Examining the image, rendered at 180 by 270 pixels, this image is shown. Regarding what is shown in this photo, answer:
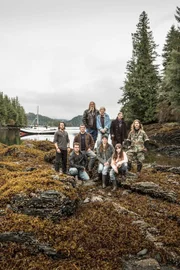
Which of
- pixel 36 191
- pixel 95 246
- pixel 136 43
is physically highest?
pixel 136 43

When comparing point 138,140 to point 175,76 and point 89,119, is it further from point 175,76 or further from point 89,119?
point 175,76

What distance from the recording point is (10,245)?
16.0 feet

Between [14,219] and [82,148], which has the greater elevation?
[82,148]

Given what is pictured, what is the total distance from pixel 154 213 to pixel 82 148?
477 cm

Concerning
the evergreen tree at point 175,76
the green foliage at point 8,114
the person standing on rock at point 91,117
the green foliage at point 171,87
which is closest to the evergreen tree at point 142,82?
the green foliage at point 171,87

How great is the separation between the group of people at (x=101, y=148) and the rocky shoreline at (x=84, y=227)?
1390mm

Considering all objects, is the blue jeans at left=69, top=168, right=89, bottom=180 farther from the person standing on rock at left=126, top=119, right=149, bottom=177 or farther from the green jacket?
the green jacket

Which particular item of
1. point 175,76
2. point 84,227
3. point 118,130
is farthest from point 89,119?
point 175,76

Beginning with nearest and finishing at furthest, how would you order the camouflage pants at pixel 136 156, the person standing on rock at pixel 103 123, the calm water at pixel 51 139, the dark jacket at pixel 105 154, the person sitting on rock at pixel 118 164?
the person sitting on rock at pixel 118 164
the dark jacket at pixel 105 154
the camouflage pants at pixel 136 156
the person standing on rock at pixel 103 123
the calm water at pixel 51 139

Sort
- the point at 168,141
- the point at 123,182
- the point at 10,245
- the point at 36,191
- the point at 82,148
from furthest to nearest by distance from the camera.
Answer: the point at 168,141, the point at 82,148, the point at 123,182, the point at 36,191, the point at 10,245

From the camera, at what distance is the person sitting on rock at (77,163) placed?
392 inches

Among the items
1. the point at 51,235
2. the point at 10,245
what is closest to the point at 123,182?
the point at 51,235

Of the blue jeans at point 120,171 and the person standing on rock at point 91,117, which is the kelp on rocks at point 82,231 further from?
the person standing on rock at point 91,117

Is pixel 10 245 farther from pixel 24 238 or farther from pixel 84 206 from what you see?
pixel 84 206
